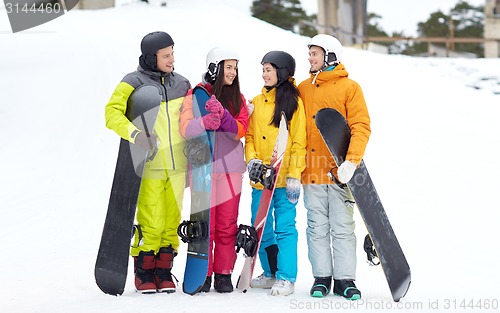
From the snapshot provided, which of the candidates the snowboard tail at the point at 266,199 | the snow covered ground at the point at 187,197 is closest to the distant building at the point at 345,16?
the snow covered ground at the point at 187,197

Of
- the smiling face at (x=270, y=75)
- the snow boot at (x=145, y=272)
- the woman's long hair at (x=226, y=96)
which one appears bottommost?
the snow boot at (x=145, y=272)

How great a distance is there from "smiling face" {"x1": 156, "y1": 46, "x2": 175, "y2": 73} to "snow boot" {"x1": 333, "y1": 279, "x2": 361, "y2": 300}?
77.6 inches

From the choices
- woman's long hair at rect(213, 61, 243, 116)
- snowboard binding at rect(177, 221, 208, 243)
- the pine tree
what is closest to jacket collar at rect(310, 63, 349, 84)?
woman's long hair at rect(213, 61, 243, 116)

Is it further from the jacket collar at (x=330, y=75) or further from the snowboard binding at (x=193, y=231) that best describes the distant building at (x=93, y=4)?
the snowboard binding at (x=193, y=231)

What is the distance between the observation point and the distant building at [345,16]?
26.1 m

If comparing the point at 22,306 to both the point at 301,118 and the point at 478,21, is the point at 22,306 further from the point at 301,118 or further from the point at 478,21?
the point at 478,21

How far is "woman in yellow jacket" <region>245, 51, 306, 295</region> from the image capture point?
6.35m

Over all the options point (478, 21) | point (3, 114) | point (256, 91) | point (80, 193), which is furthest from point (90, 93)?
point (478, 21)

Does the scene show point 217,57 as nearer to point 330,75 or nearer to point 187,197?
point 330,75

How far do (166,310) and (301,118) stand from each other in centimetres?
167

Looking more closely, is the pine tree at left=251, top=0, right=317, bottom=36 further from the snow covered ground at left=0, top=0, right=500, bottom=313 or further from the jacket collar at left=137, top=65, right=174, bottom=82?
the jacket collar at left=137, top=65, right=174, bottom=82

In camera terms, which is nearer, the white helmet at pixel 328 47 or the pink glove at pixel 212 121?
the pink glove at pixel 212 121

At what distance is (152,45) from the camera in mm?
6371

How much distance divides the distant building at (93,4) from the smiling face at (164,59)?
17.2 metres
